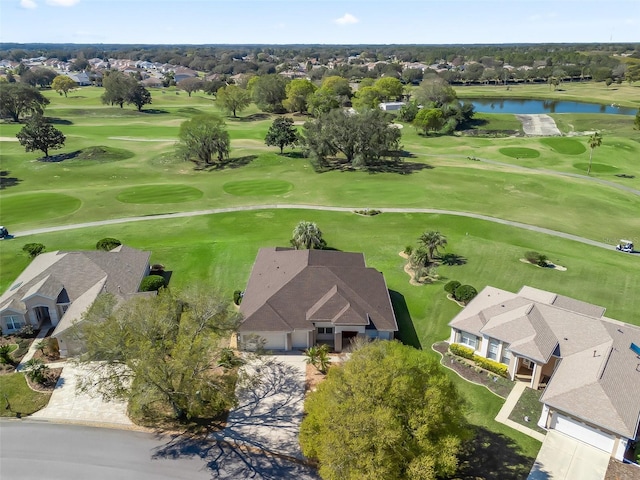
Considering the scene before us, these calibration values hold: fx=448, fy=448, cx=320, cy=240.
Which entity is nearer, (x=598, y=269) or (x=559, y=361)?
(x=559, y=361)

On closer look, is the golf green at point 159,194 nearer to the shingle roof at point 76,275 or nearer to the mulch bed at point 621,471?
the shingle roof at point 76,275

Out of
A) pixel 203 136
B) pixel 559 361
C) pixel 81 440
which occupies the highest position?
pixel 203 136

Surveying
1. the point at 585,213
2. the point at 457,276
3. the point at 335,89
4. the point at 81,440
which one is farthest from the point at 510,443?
the point at 335,89

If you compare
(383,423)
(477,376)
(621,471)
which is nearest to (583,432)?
(621,471)

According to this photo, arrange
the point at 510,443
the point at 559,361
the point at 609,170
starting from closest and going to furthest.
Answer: the point at 510,443 → the point at 559,361 → the point at 609,170

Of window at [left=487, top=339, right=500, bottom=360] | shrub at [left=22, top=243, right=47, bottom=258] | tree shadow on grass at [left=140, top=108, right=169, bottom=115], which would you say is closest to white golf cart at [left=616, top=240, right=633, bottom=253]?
window at [left=487, top=339, right=500, bottom=360]

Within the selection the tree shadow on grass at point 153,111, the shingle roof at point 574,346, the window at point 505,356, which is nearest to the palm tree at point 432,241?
the shingle roof at point 574,346

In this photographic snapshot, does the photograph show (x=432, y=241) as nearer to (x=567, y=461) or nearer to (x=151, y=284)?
(x=567, y=461)

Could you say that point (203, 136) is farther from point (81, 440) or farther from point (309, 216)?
point (81, 440)
